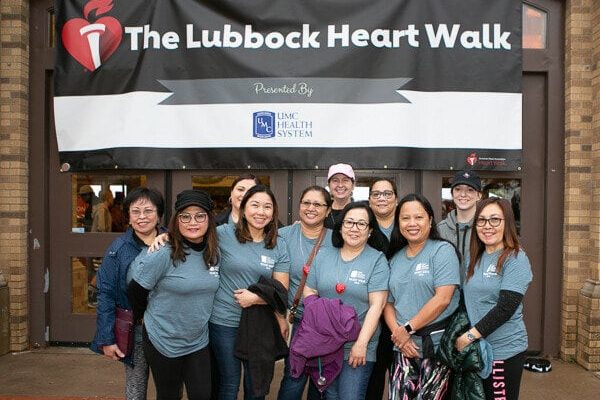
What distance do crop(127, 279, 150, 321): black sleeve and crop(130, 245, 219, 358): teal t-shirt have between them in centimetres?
3

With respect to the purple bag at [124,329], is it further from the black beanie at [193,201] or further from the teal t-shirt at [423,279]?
the teal t-shirt at [423,279]

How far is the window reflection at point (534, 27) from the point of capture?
5.25 metres

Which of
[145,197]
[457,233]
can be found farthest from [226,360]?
[457,233]

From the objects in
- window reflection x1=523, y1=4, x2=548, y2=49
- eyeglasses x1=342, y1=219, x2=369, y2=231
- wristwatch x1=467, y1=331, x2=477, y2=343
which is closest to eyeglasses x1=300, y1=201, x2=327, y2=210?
eyeglasses x1=342, y1=219, x2=369, y2=231

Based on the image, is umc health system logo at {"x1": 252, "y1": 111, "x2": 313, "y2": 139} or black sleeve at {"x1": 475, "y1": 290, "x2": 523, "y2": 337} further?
umc health system logo at {"x1": 252, "y1": 111, "x2": 313, "y2": 139}

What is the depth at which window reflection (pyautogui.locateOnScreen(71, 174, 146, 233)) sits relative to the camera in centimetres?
556

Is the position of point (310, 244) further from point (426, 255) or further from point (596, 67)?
point (596, 67)

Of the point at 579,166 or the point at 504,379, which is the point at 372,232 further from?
the point at 579,166

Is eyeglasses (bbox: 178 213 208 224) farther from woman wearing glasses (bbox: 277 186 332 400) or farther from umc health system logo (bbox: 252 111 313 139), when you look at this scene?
umc health system logo (bbox: 252 111 313 139)

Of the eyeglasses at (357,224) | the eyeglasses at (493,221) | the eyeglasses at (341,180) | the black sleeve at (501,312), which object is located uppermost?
the eyeglasses at (341,180)

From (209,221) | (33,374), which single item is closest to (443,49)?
(209,221)

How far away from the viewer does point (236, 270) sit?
10.3ft

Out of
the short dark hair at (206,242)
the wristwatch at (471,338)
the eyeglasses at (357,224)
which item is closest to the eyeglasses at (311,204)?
the eyeglasses at (357,224)

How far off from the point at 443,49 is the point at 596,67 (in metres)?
1.43
